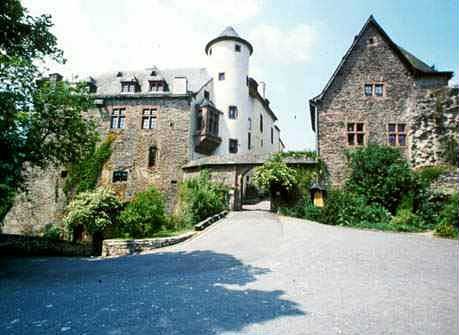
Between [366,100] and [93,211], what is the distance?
2002 centimetres

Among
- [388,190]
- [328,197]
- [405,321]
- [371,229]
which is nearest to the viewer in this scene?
[405,321]

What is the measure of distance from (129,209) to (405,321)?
18541 mm

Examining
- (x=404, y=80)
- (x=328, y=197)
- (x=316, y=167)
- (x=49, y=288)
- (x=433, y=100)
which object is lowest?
(x=49, y=288)

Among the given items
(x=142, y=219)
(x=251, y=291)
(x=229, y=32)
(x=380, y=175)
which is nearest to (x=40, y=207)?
(x=142, y=219)

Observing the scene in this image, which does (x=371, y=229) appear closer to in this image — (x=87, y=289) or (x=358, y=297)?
(x=358, y=297)

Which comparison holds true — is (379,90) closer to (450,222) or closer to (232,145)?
(450,222)

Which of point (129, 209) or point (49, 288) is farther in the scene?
point (129, 209)

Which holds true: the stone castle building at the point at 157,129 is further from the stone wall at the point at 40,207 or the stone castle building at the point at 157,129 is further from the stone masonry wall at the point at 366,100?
the stone masonry wall at the point at 366,100

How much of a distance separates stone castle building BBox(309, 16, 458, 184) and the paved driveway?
9937 mm

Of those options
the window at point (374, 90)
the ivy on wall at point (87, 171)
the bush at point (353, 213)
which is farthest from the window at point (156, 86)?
the bush at point (353, 213)

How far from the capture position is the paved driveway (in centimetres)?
432

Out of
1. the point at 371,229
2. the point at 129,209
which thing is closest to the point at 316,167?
the point at 371,229

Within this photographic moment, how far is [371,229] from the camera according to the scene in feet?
42.5

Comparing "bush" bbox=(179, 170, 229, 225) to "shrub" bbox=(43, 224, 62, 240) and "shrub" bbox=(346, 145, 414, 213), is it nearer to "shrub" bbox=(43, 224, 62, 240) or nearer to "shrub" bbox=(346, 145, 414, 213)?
"shrub" bbox=(346, 145, 414, 213)
